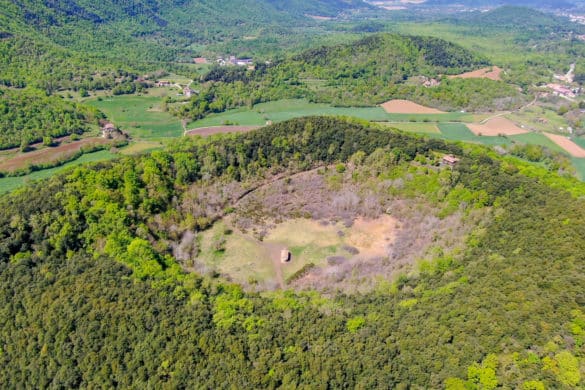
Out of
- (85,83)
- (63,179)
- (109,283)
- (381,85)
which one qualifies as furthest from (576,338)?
(85,83)

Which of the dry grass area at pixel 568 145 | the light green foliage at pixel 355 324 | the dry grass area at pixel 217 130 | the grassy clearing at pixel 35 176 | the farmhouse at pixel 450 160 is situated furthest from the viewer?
the dry grass area at pixel 217 130

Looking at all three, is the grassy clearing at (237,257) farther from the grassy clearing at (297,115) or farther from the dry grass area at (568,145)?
the dry grass area at (568,145)

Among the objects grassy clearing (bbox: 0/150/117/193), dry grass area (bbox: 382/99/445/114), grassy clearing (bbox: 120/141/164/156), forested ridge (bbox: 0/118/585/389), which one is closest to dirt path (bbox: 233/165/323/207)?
forested ridge (bbox: 0/118/585/389)

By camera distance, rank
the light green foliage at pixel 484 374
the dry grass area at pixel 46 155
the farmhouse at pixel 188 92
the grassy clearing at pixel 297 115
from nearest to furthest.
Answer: the light green foliage at pixel 484 374
the dry grass area at pixel 46 155
the grassy clearing at pixel 297 115
the farmhouse at pixel 188 92

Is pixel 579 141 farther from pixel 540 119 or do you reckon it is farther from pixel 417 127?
pixel 417 127

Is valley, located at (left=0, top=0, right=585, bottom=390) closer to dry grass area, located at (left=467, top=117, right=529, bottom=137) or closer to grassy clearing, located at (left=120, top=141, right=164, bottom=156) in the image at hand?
dry grass area, located at (left=467, top=117, right=529, bottom=137)

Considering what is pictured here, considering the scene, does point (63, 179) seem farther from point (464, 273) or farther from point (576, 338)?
point (576, 338)

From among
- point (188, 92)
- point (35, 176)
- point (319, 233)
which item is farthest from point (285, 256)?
point (188, 92)

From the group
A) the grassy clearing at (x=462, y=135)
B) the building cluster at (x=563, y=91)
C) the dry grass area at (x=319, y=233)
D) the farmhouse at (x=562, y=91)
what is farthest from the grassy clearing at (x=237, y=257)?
the farmhouse at (x=562, y=91)
